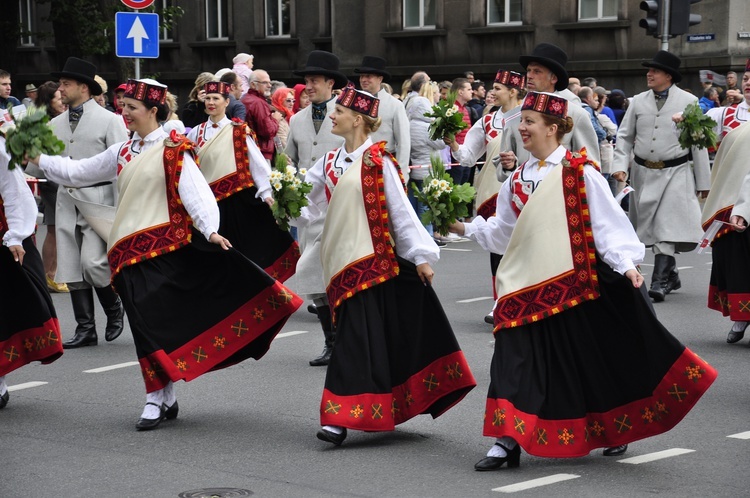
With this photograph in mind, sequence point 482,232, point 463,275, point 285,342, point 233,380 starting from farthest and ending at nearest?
1. point 463,275
2. point 285,342
3. point 233,380
4. point 482,232

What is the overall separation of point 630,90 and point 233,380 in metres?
19.1

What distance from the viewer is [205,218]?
7598 millimetres

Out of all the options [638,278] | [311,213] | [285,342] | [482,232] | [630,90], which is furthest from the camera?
[630,90]

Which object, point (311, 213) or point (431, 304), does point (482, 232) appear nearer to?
point (431, 304)

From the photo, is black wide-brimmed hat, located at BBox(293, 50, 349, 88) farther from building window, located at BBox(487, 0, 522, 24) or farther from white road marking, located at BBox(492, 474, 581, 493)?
building window, located at BBox(487, 0, 522, 24)

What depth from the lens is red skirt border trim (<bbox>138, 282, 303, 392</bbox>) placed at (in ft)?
24.8

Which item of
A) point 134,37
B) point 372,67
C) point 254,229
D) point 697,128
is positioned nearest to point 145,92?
point 254,229

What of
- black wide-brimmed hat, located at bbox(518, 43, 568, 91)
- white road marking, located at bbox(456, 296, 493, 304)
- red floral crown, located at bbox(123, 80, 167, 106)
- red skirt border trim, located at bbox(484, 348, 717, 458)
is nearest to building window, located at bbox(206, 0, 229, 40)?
white road marking, located at bbox(456, 296, 493, 304)

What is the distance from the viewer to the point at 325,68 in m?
10.5

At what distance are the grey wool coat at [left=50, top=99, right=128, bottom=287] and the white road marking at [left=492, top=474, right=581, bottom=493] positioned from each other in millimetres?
5070

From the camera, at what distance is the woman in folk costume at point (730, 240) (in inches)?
396

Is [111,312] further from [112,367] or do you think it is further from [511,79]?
[511,79]

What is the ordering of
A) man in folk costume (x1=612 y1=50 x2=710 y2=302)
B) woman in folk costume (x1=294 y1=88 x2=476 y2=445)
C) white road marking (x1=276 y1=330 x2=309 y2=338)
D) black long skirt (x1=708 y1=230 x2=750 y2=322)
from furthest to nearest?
man in folk costume (x1=612 y1=50 x2=710 y2=302), white road marking (x1=276 y1=330 x2=309 y2=338), black long skirt (x1=708 y1=230 x2=750 y2=322), woman in folk costume (x1=294 y1=88 x2=476 y2=445)

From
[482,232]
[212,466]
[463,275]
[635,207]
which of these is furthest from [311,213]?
[463,275]
